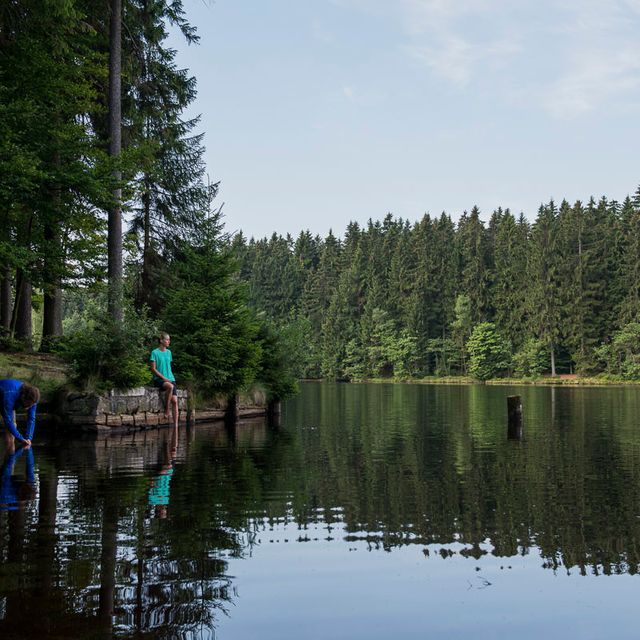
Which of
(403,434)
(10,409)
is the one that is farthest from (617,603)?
(403,434)

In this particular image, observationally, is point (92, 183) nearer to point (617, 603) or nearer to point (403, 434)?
point (403, 434)

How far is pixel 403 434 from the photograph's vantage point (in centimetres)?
1842

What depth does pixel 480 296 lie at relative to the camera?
3723 inches

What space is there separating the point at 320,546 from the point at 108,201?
14.1 metres

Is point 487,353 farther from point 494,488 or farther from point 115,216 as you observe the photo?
point 494,488

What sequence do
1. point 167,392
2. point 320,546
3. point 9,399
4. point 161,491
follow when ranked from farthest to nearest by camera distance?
point 167,392
point 9,399
point 161,491
point 320,546

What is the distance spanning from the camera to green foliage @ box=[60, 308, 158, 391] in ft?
58.8

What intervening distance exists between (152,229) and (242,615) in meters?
24.6

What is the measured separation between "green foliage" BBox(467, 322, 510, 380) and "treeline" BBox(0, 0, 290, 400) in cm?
6257

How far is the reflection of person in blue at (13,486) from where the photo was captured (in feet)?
26.2

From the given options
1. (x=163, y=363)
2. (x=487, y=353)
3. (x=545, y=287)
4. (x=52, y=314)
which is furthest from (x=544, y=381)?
(x=163, y=363)

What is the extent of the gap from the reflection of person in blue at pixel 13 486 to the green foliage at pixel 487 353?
77.7 meters

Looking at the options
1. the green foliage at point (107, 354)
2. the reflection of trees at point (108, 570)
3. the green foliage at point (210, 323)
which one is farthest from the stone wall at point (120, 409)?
the reflection of trees at point (108, 570)

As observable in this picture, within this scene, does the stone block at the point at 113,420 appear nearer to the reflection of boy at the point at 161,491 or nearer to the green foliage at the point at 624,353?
the reflection of boy at the point at 161,491
